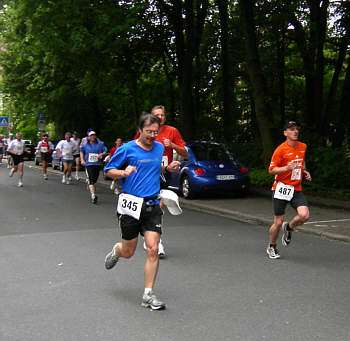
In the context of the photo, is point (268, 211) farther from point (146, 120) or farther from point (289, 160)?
point (146, 120)

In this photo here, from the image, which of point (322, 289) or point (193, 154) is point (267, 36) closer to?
point (193, 154)

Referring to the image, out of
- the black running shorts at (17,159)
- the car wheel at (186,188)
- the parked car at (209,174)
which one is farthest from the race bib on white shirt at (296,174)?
the black running shorts at (17,159)

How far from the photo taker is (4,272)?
6543 mm

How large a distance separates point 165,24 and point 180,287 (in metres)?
18.3

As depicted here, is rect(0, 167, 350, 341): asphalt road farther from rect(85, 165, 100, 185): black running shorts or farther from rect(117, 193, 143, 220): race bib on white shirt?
rect(85, 165, 100, 185): black running shorts

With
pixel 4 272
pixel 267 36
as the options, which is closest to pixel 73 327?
pixel 4 272

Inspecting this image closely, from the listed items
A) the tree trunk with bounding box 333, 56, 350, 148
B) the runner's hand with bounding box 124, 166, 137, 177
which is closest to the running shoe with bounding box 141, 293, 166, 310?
the runner's hand with bounding box 124, 166, 137, 177

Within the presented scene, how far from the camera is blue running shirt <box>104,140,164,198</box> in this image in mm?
5262

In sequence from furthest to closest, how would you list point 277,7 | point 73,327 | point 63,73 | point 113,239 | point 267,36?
point 63,73, point 267,36, point 277,7, point 113,239, point 73,327

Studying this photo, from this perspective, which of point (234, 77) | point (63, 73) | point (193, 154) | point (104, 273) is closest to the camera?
point (104, 273)

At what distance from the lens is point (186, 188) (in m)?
15.1

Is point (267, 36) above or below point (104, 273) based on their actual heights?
above

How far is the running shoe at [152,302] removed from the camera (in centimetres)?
501

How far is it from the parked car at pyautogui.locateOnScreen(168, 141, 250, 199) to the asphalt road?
4.57 meters
